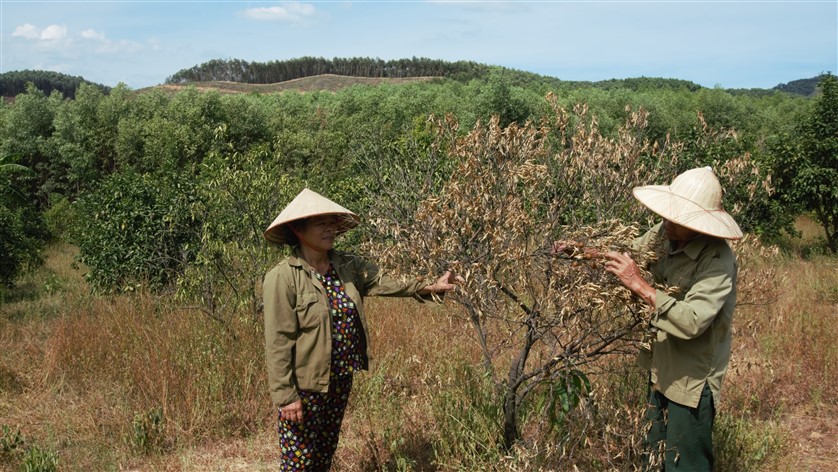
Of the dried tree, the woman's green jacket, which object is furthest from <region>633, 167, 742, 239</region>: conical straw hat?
the woman's green jacket

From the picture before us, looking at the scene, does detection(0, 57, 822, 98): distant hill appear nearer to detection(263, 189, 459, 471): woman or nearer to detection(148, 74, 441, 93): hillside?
detection(148, 74, 441, 93): hillside

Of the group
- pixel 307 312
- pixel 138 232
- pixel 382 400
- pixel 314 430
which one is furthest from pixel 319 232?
pixel 138 232

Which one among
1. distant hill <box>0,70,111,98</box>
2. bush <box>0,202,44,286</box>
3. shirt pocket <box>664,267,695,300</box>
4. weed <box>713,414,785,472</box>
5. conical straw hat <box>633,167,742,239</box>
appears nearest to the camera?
conical straw hat <box>633,167,742,239</box>

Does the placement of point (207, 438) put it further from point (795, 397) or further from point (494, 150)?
point (795, 397)

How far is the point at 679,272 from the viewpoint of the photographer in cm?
321

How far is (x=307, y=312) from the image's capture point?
324cm

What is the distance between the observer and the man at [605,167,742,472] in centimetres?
290

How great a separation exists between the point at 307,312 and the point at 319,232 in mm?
416

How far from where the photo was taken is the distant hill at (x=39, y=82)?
244 ft

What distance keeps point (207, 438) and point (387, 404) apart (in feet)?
4.85

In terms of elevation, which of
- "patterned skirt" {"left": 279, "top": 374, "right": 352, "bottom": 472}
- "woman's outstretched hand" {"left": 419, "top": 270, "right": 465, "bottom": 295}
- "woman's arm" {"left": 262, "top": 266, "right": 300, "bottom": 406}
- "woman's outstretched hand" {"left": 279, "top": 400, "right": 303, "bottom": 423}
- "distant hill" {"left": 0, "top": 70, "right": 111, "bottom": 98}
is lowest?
"patterned skirt" {"left": 279, "top": 374, "right": 352, "bottom": 472}

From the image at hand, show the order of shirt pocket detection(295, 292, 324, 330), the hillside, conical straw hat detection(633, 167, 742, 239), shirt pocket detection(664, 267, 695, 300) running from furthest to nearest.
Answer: the hillside, shirt pocket detection(295, 292, 324, 330), shirt pocket detection(664, 267, 695, 300), conical straw hat detection(633, 167, 742, 239)

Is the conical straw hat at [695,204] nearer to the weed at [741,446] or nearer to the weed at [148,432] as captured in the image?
the weed at [741,446]

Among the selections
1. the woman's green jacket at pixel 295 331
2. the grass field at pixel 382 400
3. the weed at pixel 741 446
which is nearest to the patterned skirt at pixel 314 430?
the woman's green jacket at pixel 295 331
